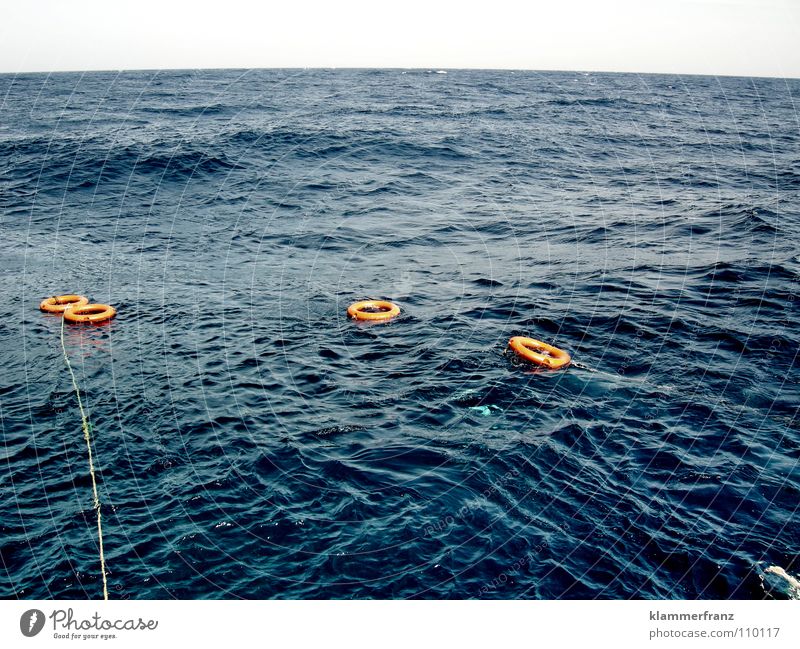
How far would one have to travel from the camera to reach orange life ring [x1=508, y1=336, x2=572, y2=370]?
15.6 m

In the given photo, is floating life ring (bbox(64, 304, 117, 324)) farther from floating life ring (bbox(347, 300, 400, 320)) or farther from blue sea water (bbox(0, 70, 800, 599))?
floating life ring (bbox(347, 300, 400, 320))

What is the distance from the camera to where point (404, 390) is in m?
14.9

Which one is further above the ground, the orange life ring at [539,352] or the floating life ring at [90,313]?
the orange life ring at [539,352]

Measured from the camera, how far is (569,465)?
12086mm

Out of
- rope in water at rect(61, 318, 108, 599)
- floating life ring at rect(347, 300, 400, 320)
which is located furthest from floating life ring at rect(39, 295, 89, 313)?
floating life ring at rect(347, 300, 400, 320)

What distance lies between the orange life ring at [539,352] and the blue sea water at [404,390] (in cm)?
40

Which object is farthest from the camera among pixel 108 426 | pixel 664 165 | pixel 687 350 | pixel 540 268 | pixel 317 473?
pixel 664 165

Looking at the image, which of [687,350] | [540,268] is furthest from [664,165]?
[687,350]

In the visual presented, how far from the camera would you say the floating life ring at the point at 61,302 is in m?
18.9

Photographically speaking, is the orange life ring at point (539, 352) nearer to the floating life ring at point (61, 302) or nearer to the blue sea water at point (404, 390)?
the blue sea water at point (404, 390)

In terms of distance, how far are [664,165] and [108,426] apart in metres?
36.6

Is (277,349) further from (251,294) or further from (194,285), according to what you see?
(194,285)
